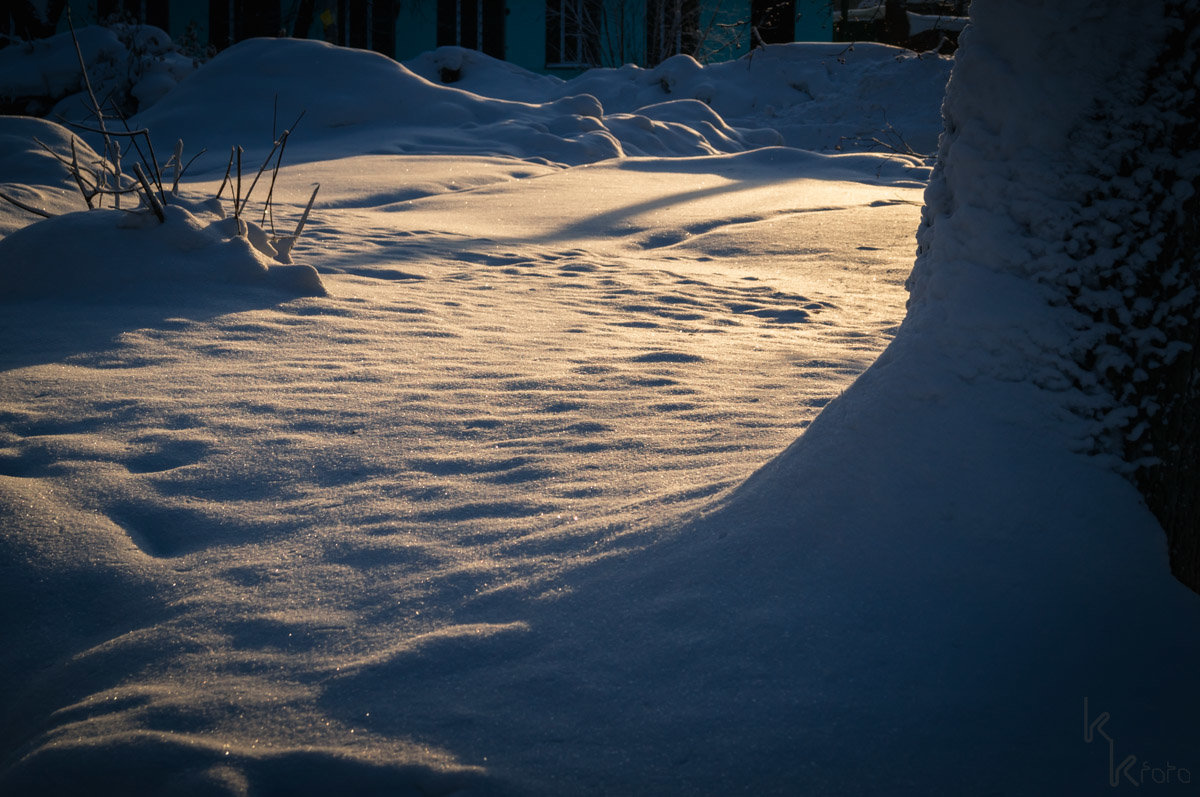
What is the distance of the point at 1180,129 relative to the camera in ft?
3.84

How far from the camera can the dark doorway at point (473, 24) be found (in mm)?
16766

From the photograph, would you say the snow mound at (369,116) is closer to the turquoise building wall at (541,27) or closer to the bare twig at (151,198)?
the bare twig at (151,198)

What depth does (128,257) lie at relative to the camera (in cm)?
313

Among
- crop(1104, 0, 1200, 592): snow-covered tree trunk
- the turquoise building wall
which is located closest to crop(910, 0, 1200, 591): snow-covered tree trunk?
crop(1104, 0, 1200, 592): snow-covered tree trunk

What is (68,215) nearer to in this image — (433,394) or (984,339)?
(433,394)

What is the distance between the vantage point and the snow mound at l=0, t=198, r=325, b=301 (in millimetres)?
2992

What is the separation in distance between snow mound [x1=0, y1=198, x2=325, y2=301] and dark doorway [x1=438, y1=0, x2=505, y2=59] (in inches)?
596

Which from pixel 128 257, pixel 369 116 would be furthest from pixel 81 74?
pixel 128 257

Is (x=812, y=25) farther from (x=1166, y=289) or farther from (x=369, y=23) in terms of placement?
(x=1166, y=289)

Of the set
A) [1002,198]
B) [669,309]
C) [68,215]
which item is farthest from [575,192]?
[1002,198]

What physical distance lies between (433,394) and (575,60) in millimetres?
16956

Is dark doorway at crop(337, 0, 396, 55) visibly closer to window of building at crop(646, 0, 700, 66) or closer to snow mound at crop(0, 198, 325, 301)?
window of building at crop(646, 0, 700, 66)

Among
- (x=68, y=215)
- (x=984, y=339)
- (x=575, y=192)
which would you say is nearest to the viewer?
(x=984, y=339)

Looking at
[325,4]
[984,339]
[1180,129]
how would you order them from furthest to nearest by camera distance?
[325,4], [984,339], [1180,129]
